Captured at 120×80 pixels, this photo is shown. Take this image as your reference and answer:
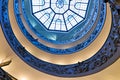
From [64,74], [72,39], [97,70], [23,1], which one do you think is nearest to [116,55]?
[97,70]

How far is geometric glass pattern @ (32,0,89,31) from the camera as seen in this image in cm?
1088

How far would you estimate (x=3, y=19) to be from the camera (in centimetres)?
804

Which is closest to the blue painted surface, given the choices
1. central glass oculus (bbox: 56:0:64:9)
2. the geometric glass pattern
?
the geometric glass pattern

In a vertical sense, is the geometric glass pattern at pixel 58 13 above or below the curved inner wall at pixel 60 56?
above

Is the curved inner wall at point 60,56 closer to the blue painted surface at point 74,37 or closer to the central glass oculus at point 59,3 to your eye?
the blue painted surface at point 74,37

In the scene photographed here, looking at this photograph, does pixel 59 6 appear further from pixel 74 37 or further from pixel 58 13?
pixel 74 37

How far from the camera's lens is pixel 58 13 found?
1119 centimetres

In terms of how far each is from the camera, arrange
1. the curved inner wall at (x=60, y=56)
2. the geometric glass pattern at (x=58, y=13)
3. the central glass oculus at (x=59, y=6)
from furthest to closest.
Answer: the central glass oculus at (x=59, y=6), the geometric glass pattern at (x=58, y=13), the curved inner wall at (x=60, y=56)

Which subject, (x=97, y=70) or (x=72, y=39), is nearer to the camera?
(x=97, y=70)

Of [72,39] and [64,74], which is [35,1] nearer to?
[72,39]

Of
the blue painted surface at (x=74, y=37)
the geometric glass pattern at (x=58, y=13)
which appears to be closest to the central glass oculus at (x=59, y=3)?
the geometric glass pattern at (x=58, y=13)

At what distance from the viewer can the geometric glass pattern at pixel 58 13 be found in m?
10.9

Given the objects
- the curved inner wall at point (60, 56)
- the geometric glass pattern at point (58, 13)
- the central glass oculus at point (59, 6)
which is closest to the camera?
the curved inner wall at point (60, 56)

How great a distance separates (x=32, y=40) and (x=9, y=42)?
4.20 ft
